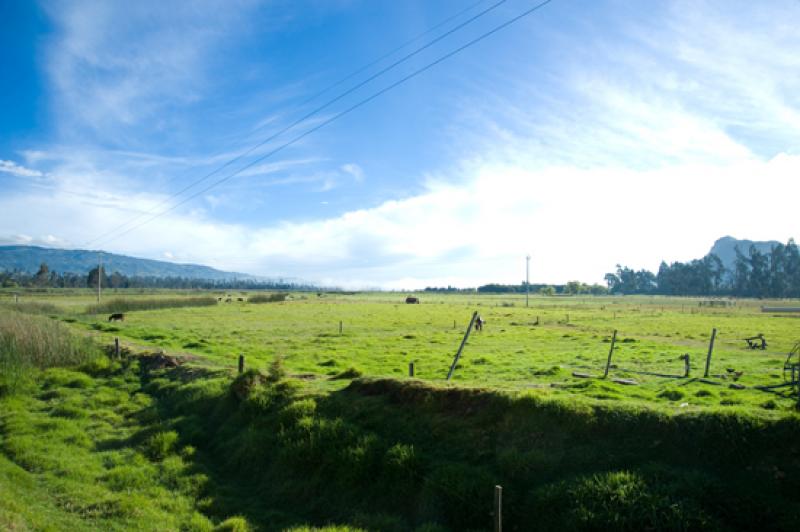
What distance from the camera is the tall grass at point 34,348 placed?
2150 centimetres

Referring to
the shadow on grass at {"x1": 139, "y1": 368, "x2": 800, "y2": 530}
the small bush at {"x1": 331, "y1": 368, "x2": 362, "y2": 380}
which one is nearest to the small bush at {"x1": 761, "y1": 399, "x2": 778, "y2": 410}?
the shadow on grass at {"x1": 139, "y1": 368, "x2": 800, "y2": 530}

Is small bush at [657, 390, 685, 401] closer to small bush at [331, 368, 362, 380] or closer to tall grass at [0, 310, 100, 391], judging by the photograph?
small bush at [331, 368, 362, 380]

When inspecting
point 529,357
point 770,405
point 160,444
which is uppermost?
point 770,405

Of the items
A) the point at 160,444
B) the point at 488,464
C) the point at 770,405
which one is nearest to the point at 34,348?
the point at 160,444

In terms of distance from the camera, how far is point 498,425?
1080cm

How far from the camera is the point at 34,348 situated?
78.1 feet

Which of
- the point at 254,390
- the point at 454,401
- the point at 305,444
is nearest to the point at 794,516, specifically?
the point at 454,401

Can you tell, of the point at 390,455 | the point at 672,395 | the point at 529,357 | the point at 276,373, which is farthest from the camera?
the point at 529,357

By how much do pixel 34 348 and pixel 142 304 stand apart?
56.6m

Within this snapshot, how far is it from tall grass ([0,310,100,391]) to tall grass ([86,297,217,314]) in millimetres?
43954

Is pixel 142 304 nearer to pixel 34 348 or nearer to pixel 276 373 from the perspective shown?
pixel 34 348

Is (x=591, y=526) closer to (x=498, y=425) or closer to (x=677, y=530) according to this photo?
(x=677, y=530)

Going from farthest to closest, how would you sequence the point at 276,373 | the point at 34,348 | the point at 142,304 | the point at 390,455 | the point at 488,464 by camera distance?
the point at 142,304 < the point at 34,348 < the point at 276,373 < the point at 390,455 < the point at 488,464

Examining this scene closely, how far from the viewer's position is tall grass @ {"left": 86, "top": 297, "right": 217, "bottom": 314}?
66250 millimetres
